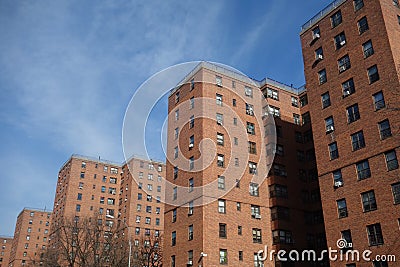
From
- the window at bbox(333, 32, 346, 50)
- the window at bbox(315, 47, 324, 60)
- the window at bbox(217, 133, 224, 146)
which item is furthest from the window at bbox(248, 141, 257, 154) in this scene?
the window at bbox(333, 32, 346, 50)

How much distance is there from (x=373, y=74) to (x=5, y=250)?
504 feet

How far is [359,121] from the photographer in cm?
3606

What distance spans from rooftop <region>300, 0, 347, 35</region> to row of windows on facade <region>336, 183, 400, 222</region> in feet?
65.5

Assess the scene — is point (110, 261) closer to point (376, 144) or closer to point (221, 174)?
point (221, 174)

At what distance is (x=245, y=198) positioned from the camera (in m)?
46.1

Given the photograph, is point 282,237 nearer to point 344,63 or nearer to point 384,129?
point 384,129

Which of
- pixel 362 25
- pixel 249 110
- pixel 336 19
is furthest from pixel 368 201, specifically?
pixel 249 110

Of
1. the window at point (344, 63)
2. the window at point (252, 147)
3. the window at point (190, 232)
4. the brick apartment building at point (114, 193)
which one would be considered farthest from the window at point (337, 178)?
the brick apartment building at point (114, 193)

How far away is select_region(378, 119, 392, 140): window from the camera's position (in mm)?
33375

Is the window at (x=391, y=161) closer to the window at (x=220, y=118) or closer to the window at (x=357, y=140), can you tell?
the window at (x=357, y=140)

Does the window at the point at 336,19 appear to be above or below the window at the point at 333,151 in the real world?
above

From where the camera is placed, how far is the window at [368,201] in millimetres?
33094

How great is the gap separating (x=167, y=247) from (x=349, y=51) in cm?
2929

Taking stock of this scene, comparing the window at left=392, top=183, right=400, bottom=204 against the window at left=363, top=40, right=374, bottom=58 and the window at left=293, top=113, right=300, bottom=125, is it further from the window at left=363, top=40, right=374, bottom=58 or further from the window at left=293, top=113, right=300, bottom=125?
the window at left=293, top=113, right=300, bottom=125
